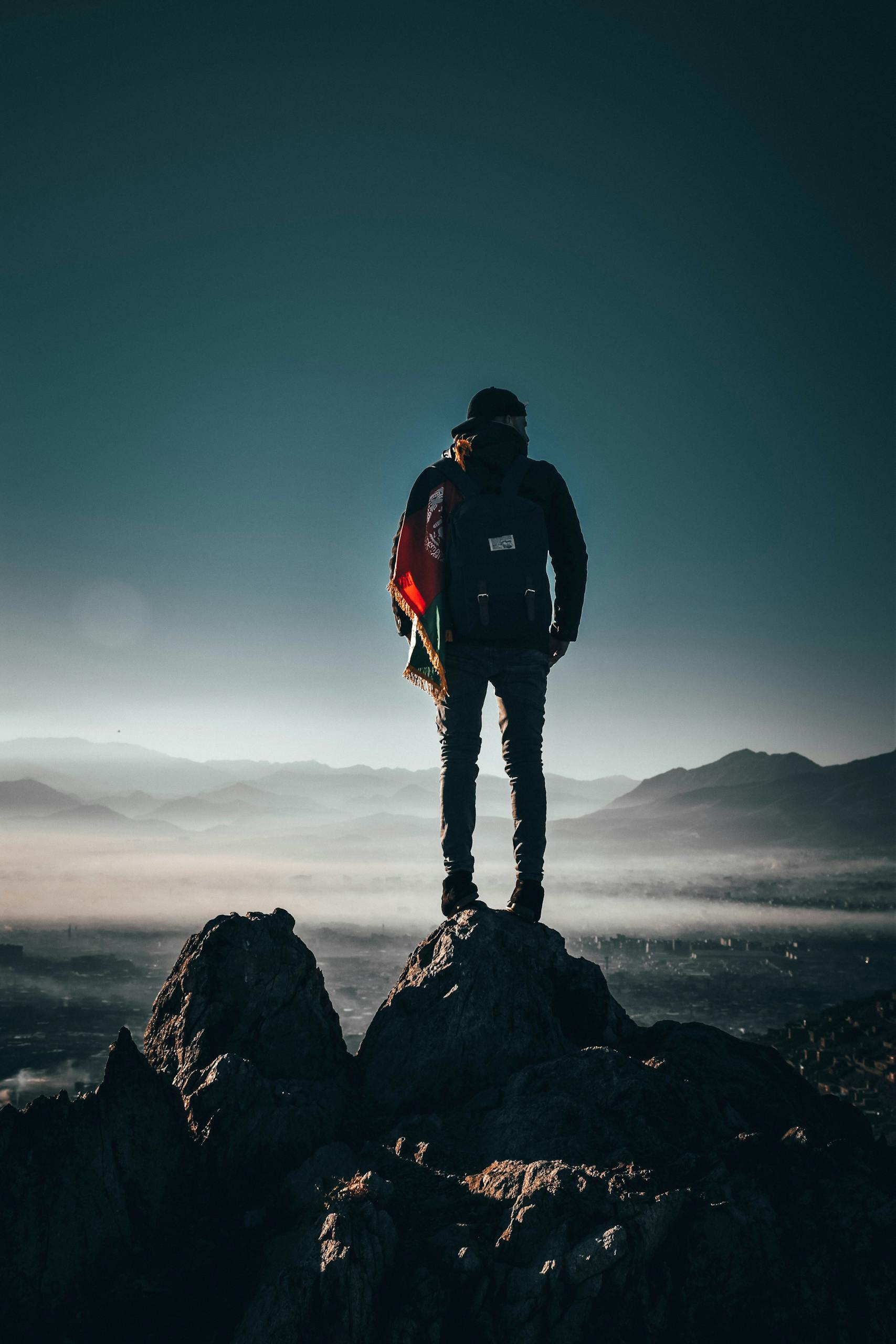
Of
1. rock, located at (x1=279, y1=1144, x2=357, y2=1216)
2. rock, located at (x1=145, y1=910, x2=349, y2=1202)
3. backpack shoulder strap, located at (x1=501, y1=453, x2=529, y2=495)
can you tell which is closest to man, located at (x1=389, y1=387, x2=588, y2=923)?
backpack shoulder strap, located at (x1=501, y1=453, x2=529, y2=495)

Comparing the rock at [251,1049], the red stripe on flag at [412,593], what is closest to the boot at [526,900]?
the rock at [251,1049]

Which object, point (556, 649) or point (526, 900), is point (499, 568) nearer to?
point (556, 649)

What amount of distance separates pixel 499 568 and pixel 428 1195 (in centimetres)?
531

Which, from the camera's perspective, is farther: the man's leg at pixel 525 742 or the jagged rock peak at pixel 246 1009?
the man's leg at pixel 525 742

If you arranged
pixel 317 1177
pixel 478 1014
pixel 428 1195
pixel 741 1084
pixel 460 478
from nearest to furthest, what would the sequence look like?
pixel 428 1195 → pixel 317 1177 → pixel 741 1084 → pixel 478 1014 → pixel 460 478

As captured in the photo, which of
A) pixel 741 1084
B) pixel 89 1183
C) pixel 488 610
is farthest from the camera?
pixel 488 610

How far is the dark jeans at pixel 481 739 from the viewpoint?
25.5 ft

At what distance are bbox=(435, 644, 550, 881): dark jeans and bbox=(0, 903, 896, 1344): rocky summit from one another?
68.4 inches

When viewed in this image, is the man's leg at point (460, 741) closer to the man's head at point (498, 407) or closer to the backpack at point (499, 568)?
the backpack at point (499, 568)

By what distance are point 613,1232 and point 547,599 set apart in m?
5.30

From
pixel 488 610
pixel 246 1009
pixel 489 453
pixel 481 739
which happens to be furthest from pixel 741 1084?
pixel 489 453

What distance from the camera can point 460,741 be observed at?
7.80 meters

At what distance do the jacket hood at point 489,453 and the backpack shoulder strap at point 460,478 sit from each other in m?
0.06

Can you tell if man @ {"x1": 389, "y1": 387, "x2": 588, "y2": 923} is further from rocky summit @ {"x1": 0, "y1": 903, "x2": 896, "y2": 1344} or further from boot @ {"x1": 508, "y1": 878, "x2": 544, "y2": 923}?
rocky summit @ {"x1": 0, "y1": 903, "x2": 896, "y2": 1344}
